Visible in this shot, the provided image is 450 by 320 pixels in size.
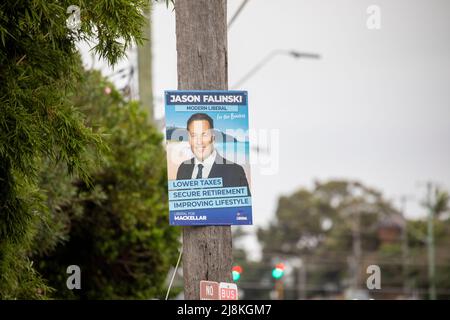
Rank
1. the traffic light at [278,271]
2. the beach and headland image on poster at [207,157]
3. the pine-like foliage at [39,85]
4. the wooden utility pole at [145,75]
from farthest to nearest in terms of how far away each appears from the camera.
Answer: the wooden utility pole at [145,75], the traffic light at [278,271], the pine-like foliage at [39,85], the beach and headland image on poster at [207,157]

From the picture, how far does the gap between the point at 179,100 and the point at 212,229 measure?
3.65ft

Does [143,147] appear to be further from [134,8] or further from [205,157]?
[205,157]

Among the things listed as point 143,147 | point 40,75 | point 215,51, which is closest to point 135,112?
point 143,147

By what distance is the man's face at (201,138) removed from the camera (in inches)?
297

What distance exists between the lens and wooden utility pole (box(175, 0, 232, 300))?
758 cm

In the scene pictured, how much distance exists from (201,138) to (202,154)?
13 centimetres

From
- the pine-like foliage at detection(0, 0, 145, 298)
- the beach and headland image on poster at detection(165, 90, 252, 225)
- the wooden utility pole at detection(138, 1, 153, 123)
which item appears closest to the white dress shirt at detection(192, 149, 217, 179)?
the beach and headland image on poster at detection(165, 90, 252, 225)

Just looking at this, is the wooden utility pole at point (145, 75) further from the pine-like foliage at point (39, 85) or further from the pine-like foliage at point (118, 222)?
the pine-like foliage at point (39, 85)

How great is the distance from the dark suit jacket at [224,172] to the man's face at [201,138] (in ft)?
0.29

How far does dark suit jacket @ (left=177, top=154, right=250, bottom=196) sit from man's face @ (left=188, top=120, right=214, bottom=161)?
0.09 m

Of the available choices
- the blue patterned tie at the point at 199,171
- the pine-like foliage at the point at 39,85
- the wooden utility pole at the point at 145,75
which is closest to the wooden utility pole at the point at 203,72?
the blue patterned tie at the point at 199,171

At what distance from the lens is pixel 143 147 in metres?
18.2

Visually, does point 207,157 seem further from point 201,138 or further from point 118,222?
point 118,222
